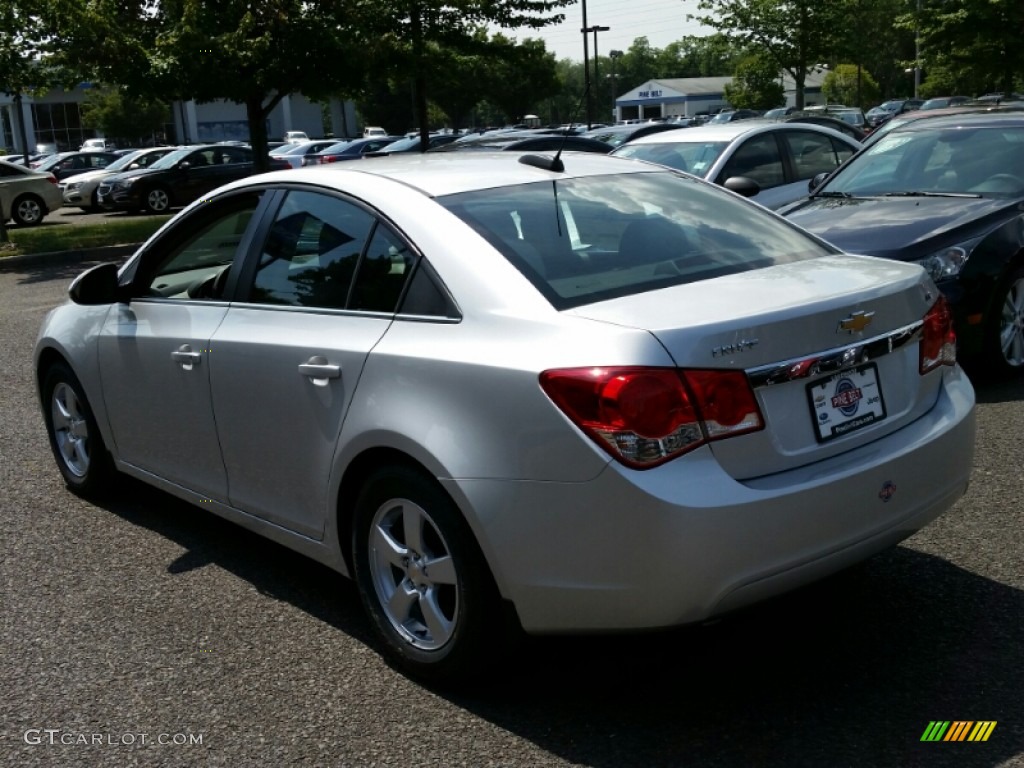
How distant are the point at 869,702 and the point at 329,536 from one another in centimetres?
173

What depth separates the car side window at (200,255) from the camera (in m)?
4.63

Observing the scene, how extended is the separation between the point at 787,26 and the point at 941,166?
108 ft

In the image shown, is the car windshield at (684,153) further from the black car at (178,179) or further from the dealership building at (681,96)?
the dealership building at (681,96)

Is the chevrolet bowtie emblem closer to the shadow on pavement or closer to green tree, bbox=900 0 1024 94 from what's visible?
the shadow on pavement

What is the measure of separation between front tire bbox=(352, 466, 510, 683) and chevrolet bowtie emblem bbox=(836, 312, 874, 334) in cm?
119

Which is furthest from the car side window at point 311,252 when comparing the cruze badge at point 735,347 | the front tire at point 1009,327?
the front tire at point 1009,327

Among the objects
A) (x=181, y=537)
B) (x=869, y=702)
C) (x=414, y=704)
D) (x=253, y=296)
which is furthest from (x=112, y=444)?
(x=869, y=702)

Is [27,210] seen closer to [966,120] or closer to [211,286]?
[966,120]

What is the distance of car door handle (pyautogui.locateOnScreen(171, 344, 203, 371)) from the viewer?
445 cm

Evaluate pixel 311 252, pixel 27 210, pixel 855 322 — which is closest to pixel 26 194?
pixel 27 210

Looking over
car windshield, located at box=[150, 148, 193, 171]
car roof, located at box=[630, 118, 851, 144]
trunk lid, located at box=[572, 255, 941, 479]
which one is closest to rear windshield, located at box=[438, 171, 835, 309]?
trunk lid, located at box=[572, 255, 941, 479]

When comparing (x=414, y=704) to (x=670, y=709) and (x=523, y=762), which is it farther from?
(x=670, y=709)

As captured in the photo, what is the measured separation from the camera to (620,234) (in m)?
3.91

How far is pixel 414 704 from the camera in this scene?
3.55 metres
